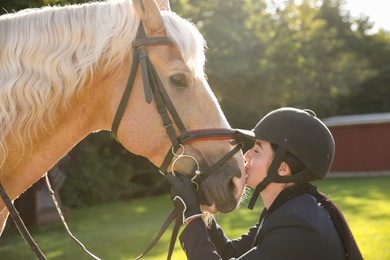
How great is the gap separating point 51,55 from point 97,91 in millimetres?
327

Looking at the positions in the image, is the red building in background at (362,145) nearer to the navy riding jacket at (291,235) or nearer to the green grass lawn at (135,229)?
the green grass lawn at (135,229)

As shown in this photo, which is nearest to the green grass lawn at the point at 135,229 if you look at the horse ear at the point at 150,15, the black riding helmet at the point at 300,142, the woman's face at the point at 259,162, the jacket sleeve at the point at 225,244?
the jacket sleeve at the point at 225,244

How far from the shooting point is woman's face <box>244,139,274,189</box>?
2809 mm

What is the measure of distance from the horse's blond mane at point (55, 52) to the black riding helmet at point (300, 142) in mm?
524

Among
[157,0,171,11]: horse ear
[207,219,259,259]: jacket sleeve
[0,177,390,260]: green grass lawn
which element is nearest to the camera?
[157,0,171,11]: horse ear

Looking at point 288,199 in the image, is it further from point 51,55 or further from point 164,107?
point 51,55

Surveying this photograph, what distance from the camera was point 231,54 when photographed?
23.4m

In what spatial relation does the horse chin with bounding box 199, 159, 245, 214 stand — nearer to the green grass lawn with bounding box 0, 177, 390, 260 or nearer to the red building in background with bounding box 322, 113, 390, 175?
the green grass lawn with bounding box 0, 177, 390, 260

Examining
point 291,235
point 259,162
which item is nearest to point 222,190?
point 259,162

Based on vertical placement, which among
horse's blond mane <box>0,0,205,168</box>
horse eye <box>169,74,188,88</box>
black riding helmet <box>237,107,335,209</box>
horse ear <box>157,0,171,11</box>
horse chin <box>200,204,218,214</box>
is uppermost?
horse ear <box>157,0,171,11</box>

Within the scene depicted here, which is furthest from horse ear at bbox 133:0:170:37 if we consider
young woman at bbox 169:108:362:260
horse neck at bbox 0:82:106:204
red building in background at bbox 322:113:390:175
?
red building in background at bbox 322:113:390:175

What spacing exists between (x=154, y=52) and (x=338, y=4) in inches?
1789

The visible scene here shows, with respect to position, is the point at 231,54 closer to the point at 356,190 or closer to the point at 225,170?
the point at 356,190

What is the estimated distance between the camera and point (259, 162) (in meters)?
2.83
